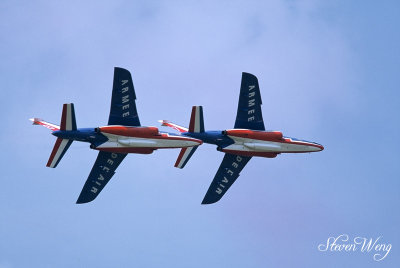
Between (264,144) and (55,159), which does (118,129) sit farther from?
(264,144)

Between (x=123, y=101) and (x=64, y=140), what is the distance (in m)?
8.06

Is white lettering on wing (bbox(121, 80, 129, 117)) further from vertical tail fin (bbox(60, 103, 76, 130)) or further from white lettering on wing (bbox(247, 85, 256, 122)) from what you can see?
white lettering on wing (bbox(247, 85, 256, 122))

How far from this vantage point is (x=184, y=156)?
534 feet

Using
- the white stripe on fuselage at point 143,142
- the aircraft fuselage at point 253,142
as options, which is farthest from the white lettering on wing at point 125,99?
the aircraft fuselage at point 253,142

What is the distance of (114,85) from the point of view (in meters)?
158

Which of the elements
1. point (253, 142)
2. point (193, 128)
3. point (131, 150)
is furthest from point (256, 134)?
point (131, 150)

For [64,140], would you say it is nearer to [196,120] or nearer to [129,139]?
[129,139]

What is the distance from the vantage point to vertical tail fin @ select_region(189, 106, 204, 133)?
6265 inches

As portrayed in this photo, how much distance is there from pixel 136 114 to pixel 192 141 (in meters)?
7.16

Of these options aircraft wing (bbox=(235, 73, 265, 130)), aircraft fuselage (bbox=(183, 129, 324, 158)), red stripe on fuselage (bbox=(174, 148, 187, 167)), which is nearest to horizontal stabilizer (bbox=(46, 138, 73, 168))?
red stripe on fuselage (bbox=(174, 148, 187, 167))

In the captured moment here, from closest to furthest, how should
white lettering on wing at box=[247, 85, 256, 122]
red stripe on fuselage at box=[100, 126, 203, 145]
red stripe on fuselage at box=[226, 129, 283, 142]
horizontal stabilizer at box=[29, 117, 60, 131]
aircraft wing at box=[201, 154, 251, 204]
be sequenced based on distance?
red stripe on fuselage at box=[100, 126, 203, 145] → horizontal stabilizer at box=[29, 117, 60, 131] → white lettering on wing at box=[247, 85, 256, 122] → red stripe on fuselage at box=[226, 129, 283, 142] → aircraft wing at box=[201, 154, 251, 204]

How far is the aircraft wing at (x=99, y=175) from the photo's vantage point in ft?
536

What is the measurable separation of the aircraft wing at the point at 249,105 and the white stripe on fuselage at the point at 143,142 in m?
6.68

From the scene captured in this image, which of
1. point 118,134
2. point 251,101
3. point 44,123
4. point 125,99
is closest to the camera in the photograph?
point 125,99
